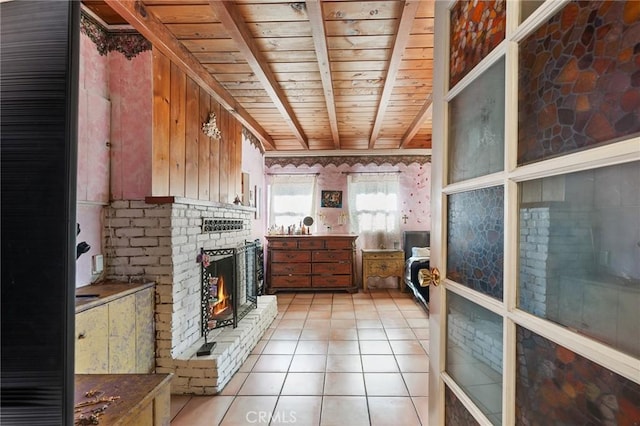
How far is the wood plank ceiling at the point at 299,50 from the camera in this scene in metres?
1.90

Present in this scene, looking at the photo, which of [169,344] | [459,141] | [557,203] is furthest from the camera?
[169,344]

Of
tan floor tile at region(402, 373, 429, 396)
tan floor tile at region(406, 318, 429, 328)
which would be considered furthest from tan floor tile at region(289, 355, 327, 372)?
tan floor tile at region(406, 318, 429, 328)

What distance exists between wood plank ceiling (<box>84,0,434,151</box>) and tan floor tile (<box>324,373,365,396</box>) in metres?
2.55

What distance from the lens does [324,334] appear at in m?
3.44

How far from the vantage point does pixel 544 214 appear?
0.59m

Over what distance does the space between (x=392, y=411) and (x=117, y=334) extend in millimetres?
1857

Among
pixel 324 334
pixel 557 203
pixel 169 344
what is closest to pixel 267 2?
pixel 557 203

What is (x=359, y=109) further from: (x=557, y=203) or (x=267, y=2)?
(x=557, y=203)

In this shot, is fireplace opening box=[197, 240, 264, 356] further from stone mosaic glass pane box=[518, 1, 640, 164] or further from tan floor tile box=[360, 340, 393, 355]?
stone mosaic glass pane box=[518, 1, 640, 164]

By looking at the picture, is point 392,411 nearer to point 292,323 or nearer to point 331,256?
point 292,323

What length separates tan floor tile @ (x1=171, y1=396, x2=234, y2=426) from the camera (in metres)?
2.00

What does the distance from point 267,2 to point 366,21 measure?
650 millimetres

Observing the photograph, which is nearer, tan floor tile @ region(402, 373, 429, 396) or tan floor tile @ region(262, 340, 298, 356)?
tan floor tile @ region(402, 373, 429, 396)

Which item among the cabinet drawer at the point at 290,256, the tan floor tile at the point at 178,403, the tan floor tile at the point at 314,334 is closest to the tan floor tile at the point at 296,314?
the tan floor tile at the point at 314,334
